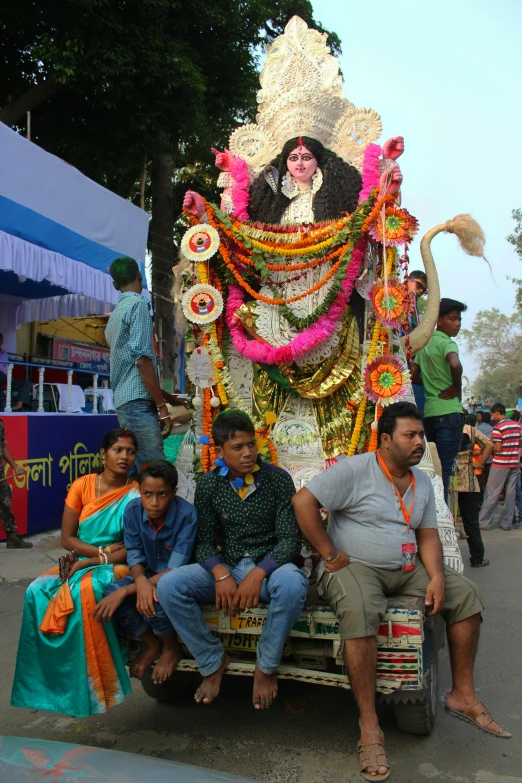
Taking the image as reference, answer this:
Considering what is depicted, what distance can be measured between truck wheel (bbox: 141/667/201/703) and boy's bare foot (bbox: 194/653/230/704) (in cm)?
54

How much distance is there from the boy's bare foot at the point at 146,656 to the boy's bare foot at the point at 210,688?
27 cm

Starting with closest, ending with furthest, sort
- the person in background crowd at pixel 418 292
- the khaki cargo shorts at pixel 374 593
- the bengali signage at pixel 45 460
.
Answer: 1. the khaki cargo shorts at pixel 374 593
2. the person in background crowd at pixel 418 292
3. the bengali signage at pixel 45 460

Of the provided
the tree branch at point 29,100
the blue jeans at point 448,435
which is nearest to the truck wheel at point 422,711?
the blue jeans at point 448,435

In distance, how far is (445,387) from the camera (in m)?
5.32

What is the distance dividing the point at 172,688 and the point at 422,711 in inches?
48.1

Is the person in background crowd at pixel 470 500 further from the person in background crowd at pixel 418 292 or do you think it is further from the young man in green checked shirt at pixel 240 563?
the young man in green checked shirt at pixel 240 563

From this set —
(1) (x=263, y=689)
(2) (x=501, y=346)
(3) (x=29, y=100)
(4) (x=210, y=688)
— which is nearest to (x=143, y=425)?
(4) (x=210, y=688)

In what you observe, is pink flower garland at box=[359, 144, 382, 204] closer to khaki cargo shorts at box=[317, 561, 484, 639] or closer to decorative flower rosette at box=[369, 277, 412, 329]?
decorative flower rosette at box=[369, 277, 412, 329]

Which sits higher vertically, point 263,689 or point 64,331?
point 64,331

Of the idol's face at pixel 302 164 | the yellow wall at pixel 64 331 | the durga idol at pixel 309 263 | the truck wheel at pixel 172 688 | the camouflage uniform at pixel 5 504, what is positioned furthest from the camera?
the yellow wall at pixel 64 331

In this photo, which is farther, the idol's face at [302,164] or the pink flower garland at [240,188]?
the pink flower garland at [240,188]

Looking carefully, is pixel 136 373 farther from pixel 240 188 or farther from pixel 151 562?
pixel 240 188

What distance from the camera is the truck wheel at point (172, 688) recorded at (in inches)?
130

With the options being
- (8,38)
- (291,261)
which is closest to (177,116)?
(8,38)
